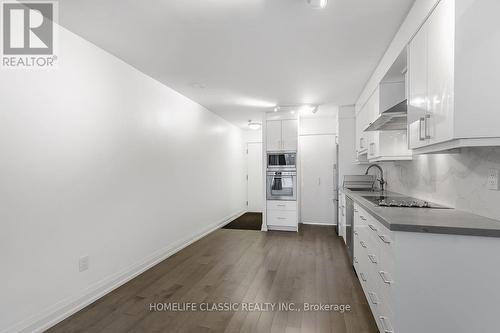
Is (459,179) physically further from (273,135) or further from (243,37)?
(273,135)

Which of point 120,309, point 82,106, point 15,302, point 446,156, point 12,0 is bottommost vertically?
point 120,309

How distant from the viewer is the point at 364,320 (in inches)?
85.1

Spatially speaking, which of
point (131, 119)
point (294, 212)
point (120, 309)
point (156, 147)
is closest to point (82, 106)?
point (131, 119)

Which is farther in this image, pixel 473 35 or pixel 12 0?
pixel 12 0

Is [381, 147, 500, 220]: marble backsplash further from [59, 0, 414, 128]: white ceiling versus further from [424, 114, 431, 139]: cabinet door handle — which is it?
[59, 0, 414, 128]: white ceiling

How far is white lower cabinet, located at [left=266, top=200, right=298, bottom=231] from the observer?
535 cm

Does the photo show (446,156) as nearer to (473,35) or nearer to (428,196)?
(428,196)

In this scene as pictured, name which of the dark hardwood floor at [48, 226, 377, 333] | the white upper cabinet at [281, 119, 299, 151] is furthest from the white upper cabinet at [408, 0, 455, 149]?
the white upper cabinet at [281, 119, 299, 151]

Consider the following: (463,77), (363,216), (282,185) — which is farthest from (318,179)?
(463,77)

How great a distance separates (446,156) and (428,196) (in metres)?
0.53

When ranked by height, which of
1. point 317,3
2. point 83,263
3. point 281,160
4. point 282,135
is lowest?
point 83,263

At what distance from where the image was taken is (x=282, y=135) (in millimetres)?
5461

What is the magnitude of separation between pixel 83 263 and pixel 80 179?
2.60ft

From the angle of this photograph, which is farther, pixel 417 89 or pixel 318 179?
pixel 318 179
